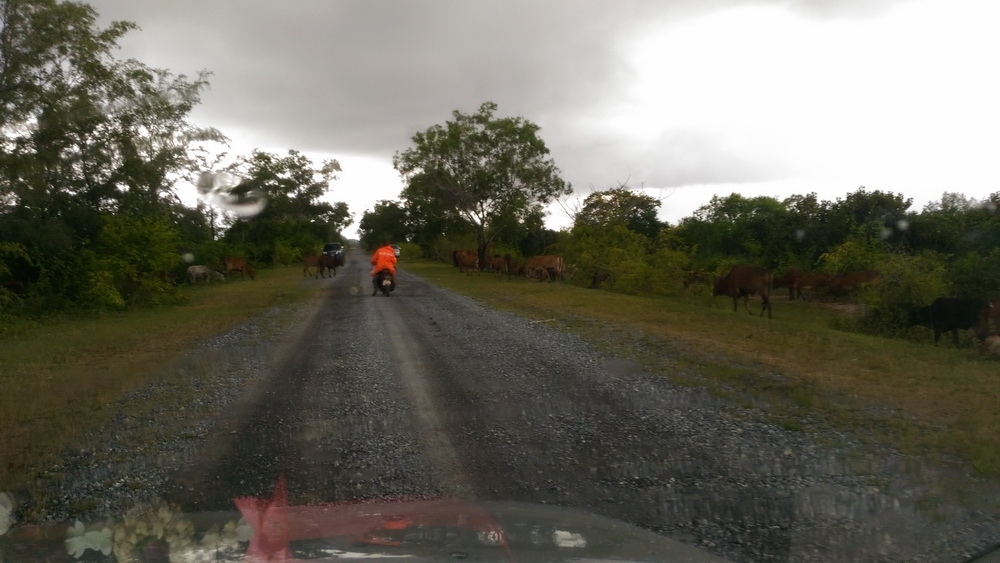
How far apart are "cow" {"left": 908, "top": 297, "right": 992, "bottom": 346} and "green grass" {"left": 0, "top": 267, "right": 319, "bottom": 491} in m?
12.8

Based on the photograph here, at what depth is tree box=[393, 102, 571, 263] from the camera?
40.0 m

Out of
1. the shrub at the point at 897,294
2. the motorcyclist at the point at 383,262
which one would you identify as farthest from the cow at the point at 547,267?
the shrub at the point at 897,294

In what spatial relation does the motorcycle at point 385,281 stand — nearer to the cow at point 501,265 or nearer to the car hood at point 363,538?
the cow at point 501,265

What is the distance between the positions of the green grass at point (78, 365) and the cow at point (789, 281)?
1835 centimetres

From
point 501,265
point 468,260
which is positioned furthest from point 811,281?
point 468,260

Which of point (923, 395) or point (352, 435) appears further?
point (923, 395)

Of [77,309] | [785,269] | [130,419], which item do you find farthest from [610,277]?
[130,419]

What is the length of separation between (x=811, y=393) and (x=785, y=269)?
87.7 feet

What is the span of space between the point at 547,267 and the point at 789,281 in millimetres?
9499

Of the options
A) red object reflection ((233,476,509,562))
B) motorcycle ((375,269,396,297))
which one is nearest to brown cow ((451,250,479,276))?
motorcycle ((375,269,396,297))

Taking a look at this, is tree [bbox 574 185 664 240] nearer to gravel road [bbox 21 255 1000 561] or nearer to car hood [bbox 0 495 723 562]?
gravel road [bbox 21 255 1000 561]

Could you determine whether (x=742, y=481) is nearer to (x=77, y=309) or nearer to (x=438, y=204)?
(x=77, y=309)

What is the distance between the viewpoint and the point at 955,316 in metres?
14.0

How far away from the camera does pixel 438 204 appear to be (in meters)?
42.9
